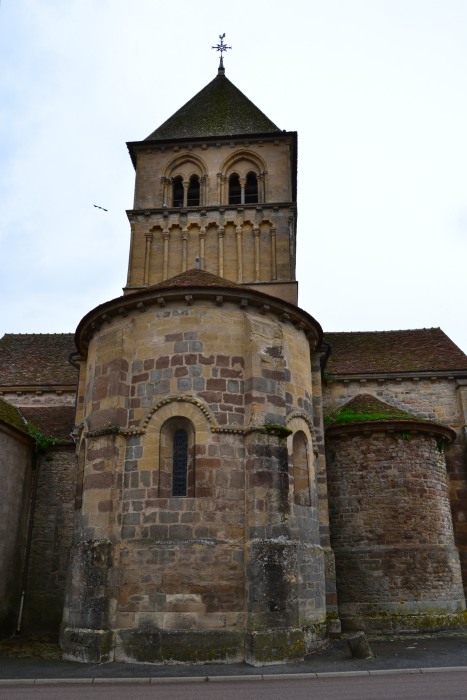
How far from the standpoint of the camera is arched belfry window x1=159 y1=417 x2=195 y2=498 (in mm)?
11539

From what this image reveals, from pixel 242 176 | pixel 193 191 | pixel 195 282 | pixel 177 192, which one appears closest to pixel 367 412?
pixel 195 282

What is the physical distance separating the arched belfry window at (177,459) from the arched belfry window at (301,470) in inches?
97.4

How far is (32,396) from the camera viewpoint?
19.7 m

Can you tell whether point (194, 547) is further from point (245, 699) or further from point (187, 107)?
point (187, 107)

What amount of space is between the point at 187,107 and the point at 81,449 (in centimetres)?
2004

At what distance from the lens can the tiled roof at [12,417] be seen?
15.1 metres

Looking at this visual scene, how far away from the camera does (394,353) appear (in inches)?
822

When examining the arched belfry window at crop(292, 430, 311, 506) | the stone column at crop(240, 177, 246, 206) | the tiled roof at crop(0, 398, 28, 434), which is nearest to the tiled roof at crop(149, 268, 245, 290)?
the arched belfry window at crop(292, 430, 311, 506)

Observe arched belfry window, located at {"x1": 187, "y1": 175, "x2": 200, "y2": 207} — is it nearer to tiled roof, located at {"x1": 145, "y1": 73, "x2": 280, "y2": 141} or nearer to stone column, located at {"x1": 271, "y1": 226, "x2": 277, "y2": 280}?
tiled roof, located at {"x1": 145, "y1": 73, "x2": 280, "y2": 141}

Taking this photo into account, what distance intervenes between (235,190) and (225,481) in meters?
16.7

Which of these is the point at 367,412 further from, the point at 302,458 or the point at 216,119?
the point at 216,119

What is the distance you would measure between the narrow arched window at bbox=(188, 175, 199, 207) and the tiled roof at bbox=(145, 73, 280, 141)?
6.36 feet

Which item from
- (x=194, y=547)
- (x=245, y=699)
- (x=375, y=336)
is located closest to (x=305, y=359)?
(x=194, y=547)

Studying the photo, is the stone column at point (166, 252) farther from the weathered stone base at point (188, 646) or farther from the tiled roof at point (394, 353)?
the weathered stone base at point (188, 646)
